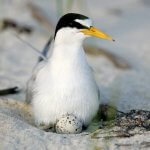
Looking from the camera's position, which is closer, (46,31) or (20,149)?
(20,149)

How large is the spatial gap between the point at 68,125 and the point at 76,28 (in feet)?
2.21

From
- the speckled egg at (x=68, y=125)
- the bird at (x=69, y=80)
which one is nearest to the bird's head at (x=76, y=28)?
the bird at (x=69, y=80)

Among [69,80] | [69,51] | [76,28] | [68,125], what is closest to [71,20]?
[76,28]

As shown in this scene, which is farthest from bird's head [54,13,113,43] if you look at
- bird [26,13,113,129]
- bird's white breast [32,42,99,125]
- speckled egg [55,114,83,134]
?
speckled egg [55,114,83,134]

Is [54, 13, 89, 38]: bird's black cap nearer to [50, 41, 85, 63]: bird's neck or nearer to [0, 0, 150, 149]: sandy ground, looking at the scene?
[50, 41, 85, 63]: bird's neck

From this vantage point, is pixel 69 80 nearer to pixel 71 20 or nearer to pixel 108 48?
pixel 71 20

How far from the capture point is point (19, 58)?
647cm

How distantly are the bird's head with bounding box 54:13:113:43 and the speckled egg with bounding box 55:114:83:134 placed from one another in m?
0.55

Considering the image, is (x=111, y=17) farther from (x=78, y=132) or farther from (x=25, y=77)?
(x=78, y=132)

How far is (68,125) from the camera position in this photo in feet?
13.6

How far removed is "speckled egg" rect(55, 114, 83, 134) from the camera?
13.6 ft

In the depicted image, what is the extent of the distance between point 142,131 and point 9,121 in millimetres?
925

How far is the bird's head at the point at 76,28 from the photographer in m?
4.21

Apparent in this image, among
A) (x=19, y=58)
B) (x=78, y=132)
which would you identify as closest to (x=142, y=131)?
(x=78, y=132)
